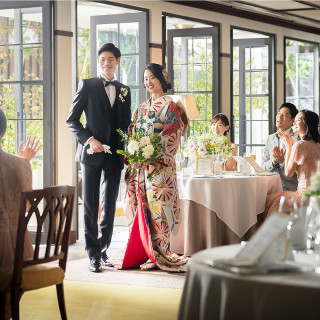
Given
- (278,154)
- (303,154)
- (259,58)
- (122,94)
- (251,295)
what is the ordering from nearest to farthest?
(251,295), (122,94), (303,154), (278,154), (259,58)

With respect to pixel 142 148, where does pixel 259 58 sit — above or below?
above

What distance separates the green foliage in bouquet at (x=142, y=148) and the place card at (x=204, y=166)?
83 cm

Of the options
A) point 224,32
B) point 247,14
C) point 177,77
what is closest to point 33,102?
point 177,77

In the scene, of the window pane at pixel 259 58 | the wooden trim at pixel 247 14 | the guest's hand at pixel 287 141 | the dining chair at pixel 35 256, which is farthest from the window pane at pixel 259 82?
the dining chair at pixel 35 256

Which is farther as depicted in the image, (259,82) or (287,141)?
(259,82)

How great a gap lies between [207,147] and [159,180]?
3.13 feet

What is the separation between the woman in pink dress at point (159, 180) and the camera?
5809 millimetres

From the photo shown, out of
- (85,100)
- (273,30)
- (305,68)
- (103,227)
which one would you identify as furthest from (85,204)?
(305,68)

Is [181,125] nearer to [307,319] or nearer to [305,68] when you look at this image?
[307,319]

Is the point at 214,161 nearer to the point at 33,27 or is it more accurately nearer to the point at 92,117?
the point at 92,117

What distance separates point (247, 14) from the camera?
414 inches

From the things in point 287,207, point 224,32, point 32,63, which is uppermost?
point 224,32

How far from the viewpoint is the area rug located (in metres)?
4.57

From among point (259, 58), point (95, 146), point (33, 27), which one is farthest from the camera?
point (259, 58)
